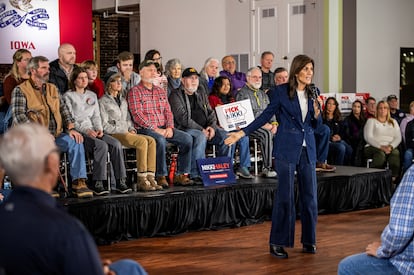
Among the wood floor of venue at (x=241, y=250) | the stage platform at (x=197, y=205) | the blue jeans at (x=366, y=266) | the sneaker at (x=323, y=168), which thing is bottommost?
the wood floor of venue at (x=241, y=250)

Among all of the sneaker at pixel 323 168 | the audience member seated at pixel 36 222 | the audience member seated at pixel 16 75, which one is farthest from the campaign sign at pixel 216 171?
the audience member seated at pixel 36 222

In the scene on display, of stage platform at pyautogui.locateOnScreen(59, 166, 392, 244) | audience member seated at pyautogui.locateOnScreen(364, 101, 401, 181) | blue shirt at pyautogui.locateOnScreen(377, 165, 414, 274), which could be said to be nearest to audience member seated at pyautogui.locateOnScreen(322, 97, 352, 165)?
audience member seated at pyautogui.locateOnScreen(364, 101, 401, 181)

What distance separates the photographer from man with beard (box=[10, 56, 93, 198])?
614 centimetres

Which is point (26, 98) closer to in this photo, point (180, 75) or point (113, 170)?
point (113, 170)

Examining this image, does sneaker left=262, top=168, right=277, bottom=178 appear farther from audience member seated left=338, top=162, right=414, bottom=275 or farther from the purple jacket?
audience member seated left=338, top=162, right=414, bottom=275

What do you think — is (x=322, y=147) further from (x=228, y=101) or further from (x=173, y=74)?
(x=173, y=74)

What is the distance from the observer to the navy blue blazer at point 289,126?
529 cm

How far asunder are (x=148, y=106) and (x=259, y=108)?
1577mm

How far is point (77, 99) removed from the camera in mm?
6570

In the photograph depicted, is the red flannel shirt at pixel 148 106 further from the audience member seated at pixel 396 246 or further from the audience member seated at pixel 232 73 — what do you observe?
the audience member seated at pixel 396 246

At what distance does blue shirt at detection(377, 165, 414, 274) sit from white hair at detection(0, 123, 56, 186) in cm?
142

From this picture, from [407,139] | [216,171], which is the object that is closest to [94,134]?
[216,171]

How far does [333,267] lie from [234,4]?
311 inches

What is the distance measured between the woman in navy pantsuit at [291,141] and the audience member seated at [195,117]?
1.87 metres
